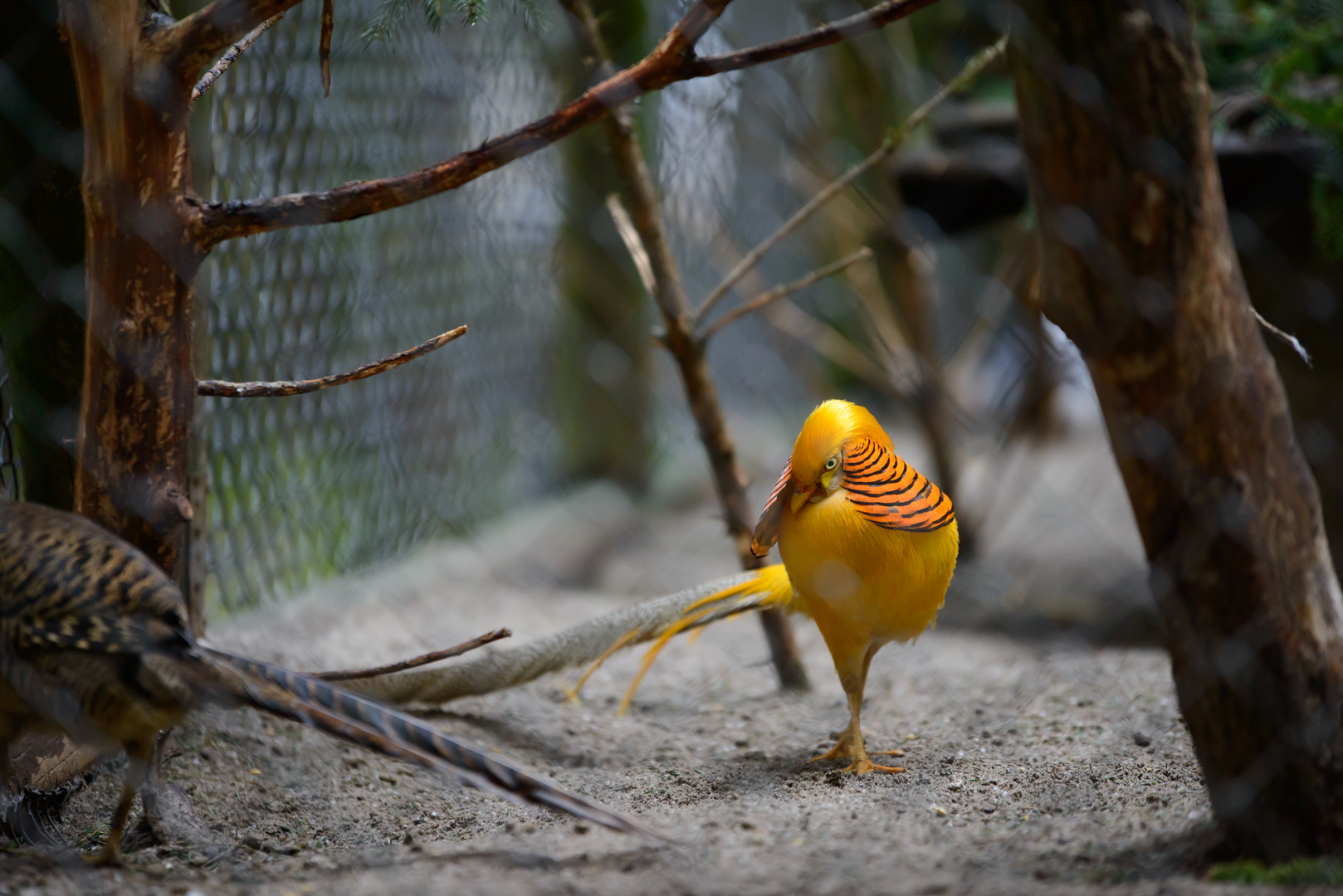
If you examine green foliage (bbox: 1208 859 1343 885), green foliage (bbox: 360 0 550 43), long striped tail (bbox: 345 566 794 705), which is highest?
green foliage (bbox: 360 0 550 43)

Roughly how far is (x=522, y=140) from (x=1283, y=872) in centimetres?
117

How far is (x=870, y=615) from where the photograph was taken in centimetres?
160

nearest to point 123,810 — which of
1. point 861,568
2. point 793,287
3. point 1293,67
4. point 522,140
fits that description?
point 522,140

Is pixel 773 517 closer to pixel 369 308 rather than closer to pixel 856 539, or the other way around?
pixel 856 539

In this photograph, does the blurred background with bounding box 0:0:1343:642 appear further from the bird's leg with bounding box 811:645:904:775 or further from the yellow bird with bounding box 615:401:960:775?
the bird's leg with bounding box 811:645:904:775

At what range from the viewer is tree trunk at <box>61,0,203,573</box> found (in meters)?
1.21

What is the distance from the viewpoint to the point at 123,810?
48.1 inches

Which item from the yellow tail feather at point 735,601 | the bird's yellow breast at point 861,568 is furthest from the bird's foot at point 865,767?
the yellow tail feather at point 735,601

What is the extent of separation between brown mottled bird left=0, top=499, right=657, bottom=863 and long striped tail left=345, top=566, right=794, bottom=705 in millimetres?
729

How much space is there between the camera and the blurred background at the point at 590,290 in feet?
6.97

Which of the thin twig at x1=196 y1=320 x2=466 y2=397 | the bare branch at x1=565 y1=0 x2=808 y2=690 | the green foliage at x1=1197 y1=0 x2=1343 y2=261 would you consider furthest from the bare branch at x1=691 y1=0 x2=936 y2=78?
the green foliage at x1=1197 y1=0 x2=1343 y2=261

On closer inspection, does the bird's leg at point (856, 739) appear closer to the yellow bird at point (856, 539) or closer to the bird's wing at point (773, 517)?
the yellow bird at point (856, 539)

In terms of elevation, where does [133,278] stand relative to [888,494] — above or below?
above

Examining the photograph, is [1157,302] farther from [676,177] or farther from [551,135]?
[676,177]
